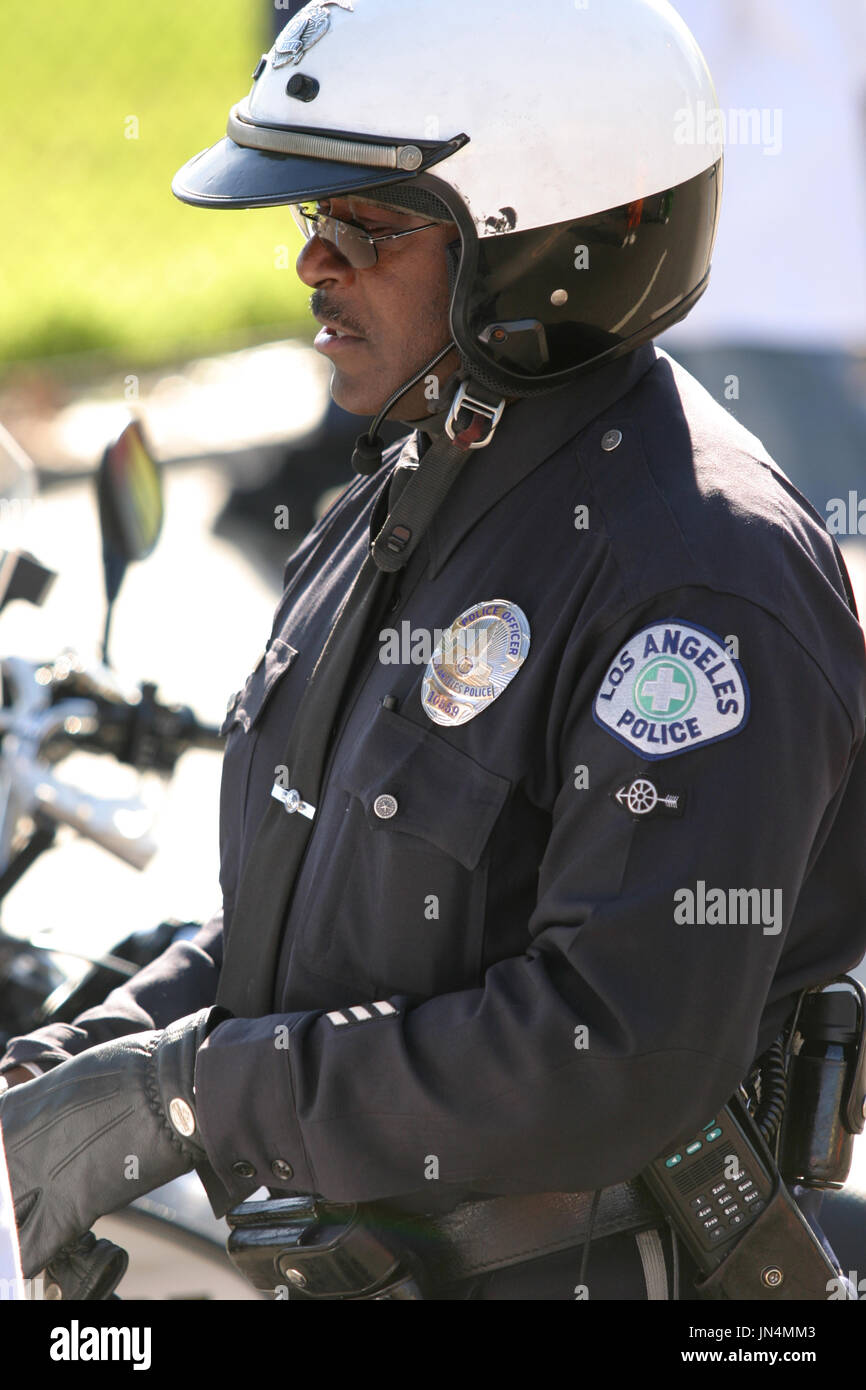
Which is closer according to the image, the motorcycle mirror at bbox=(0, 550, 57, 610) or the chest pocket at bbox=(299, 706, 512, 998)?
the chest pocket at bbox=(299, 706, 512, 998)

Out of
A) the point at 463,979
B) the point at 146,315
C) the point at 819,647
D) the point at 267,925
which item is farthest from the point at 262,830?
the point at 146,315

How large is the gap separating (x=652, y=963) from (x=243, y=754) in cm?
66

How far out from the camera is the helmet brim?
1.77 m

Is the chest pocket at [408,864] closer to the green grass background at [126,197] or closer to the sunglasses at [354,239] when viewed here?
the sunglasses at [354,239]

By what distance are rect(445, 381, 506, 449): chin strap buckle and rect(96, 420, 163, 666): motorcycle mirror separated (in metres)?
0.80

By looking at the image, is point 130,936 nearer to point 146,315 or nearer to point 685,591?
point 685,591

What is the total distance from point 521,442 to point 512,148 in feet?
1.00

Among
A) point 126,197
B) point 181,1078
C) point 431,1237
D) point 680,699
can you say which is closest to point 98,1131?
point 181,1078

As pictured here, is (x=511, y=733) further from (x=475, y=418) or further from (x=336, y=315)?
(x=336, y=315)

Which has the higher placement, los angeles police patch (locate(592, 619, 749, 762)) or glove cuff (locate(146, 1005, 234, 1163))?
los angeles police patch (locate(592, 619, 749, 762))

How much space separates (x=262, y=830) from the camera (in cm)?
192

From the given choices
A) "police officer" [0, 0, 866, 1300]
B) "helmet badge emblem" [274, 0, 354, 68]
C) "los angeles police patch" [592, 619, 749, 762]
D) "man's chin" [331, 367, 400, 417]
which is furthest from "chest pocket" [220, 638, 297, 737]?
"helmet badge emblem" [274, 0, 354, 68]

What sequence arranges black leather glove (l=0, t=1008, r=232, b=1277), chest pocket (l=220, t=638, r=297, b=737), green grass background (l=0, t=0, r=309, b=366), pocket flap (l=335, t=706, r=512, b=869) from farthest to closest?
green grass background (l=0, t=0, r=309, b=366), chest pocket (l=220, t=638, r=297, b=737), black leather glove (l=0, t=1008, r=232, b=1277), pocket flap (l=335, t=706, r=512, b=869)

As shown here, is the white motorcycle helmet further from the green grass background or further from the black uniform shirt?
the green grass background
